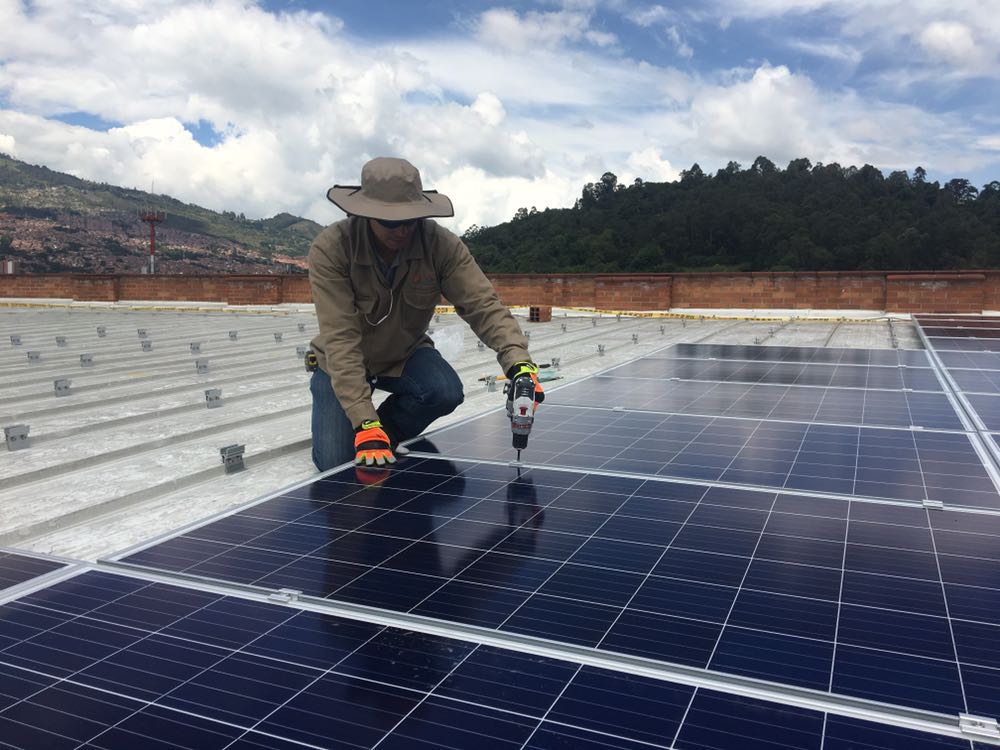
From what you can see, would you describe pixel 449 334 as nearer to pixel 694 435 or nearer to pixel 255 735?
pixel 694 435

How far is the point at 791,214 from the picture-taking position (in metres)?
48.3

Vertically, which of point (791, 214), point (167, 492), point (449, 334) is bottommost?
point (167, 492)

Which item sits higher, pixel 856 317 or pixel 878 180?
pixel 878 180

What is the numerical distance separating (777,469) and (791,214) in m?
46.9

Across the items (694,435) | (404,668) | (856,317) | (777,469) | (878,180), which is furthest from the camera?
(878,180)

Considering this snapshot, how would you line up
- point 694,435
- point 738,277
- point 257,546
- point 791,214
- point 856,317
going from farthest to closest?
point 791,214
point 738,277
point 856,317
point 694,435
point 257,546

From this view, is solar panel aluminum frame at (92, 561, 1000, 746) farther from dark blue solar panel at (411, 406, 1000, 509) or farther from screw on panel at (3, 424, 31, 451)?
screw on panel at (3, 424, 31, 451)

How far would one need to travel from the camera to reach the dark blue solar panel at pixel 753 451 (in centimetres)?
475

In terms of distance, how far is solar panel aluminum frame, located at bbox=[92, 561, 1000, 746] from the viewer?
229cm

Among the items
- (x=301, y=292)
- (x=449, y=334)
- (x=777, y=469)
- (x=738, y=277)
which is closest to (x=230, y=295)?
(x=301, y=292)

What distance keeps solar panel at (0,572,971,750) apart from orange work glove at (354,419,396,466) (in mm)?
Result: 1842

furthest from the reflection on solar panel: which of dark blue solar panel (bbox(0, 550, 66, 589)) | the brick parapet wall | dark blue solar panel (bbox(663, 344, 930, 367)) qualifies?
the brick parapet wall

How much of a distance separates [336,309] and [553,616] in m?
2.80

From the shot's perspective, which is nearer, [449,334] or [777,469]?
[777,469]
